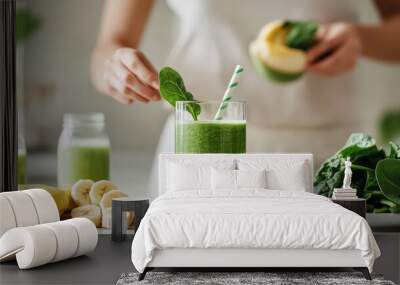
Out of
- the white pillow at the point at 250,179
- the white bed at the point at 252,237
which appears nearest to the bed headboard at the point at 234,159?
the white pillow at the point at 250,179

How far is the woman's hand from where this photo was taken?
20.2 feet

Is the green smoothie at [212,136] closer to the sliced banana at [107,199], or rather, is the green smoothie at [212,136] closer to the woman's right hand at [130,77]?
the woman's right hand at [130,77]

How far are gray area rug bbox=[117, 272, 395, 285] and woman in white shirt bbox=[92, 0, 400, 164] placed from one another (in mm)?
2192

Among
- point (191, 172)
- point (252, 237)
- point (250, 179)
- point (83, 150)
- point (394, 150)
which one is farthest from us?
point (83, 150)

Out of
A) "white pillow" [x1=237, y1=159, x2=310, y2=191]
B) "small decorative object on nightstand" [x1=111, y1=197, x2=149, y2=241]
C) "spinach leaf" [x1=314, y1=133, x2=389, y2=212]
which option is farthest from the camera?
"spinach leaf" [x1=314, y1=133, x2=389, y2=212]

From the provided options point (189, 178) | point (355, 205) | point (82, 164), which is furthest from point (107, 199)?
point (355, 205)

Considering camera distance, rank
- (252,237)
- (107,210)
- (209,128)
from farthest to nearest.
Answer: (107,210), (209,128), (252,237)

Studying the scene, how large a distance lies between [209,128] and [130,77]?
1.19 meters

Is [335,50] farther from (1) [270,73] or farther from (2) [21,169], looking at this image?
(2) [21,169]

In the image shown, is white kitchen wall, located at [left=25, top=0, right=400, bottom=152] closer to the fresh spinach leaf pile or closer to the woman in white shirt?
the woman in white shirt

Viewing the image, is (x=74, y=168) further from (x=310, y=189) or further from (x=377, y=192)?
(x=377, y=192)

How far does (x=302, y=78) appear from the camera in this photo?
6.21 meters

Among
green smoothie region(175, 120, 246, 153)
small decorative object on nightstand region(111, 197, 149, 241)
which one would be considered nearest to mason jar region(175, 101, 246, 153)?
green smoothie region(175, 120, 246, 153)

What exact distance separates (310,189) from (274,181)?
1.14 feet
